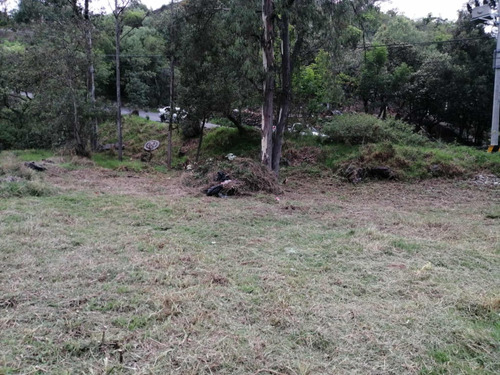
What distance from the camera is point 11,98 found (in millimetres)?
18562

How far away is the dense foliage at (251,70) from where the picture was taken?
1038 centimetres

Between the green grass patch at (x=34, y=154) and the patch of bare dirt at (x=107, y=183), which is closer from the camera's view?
the patch of bare dirt at (x=107, y=183)

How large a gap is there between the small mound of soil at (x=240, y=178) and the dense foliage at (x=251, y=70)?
248 centimetres

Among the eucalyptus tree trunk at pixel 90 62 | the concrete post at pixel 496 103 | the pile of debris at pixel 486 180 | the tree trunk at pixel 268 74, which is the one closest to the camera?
the tree trunk at pixel 268 74

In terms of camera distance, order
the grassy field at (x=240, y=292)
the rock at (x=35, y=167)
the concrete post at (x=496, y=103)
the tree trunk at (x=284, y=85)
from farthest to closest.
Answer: the concrete post at (x=496, y=103) < the tree trunk at (x=284, y=85) < the rock at (x=35, y=167) < the grassy field at (x=240, y=292)

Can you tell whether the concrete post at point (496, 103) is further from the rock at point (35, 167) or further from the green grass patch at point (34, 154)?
the green grass patch at point (34, 154)

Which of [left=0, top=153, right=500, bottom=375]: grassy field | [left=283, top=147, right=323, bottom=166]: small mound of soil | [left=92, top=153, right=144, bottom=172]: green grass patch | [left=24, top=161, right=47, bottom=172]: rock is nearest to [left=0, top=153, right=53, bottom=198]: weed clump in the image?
[left=0, top=153, right=500, bottom=375]: grassy field

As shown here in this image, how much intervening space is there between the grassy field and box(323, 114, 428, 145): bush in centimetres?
739

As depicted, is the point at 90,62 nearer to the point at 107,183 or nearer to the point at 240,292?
the point at 107,183

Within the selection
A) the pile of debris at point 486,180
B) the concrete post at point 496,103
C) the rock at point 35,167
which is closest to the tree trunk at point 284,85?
the pile of debris at point 486,180

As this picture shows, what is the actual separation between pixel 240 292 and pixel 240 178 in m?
5.97

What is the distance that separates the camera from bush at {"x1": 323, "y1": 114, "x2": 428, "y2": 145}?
1369 cm

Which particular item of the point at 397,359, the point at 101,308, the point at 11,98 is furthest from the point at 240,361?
the point at 11,98

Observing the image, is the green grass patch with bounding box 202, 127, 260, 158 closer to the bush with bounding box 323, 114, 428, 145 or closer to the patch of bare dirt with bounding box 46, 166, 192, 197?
the bush with bounding box 323, 114, 428, 145
